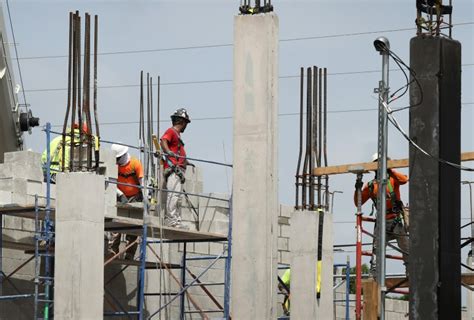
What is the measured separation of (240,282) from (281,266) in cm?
850

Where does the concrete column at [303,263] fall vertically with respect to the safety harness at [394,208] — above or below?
below

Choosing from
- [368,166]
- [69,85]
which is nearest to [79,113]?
[69,85]

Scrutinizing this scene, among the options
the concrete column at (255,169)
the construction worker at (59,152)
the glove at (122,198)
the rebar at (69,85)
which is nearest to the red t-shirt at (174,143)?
the glove at (122,198)

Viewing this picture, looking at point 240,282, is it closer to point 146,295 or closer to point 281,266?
point 146,295

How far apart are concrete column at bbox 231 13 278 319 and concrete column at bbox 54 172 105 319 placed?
190 centimetres

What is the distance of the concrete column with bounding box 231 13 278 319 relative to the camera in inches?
669

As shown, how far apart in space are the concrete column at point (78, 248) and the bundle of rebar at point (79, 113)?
54cm

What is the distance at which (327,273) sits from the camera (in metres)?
23.7

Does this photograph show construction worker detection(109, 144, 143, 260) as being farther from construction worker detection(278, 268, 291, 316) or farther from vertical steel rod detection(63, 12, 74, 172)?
construction worker detection(278, 268, 291, 316)

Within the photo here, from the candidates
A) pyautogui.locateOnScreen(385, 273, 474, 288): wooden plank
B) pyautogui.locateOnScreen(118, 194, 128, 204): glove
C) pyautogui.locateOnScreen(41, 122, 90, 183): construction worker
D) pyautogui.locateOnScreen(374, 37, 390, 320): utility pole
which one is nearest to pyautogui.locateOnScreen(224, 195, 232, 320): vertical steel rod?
pyautogui.locateOnScreen(118, 194, 128, 204): glove

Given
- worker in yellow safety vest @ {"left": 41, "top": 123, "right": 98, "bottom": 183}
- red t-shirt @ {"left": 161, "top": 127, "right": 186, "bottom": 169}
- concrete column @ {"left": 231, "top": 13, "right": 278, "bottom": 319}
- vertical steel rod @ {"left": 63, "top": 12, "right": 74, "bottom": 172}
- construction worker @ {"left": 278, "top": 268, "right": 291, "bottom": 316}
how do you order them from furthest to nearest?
construction worker @ {"left": 278, "top": 268, "right": 291, "bottom": 316} → red t-shirt @ {"left": 161, "top": 127, "right": 186, "bottom": 169} → worker in yellow safety vest @ {"left": 41, "top": 123, "right": 98, "bottom": 183} → vertical steel rod @ {"left": 63, "top": 12, "right": 74, "bottom": 172} → concrete column @ {"left": 231, "top": 13, "right": 278, "bottom": 319}

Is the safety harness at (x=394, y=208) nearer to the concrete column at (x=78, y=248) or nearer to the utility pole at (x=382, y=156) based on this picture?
the concrete column at (x=78, y=248)

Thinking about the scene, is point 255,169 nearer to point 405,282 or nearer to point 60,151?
point 60,151

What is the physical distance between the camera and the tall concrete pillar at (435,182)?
14266 mm
